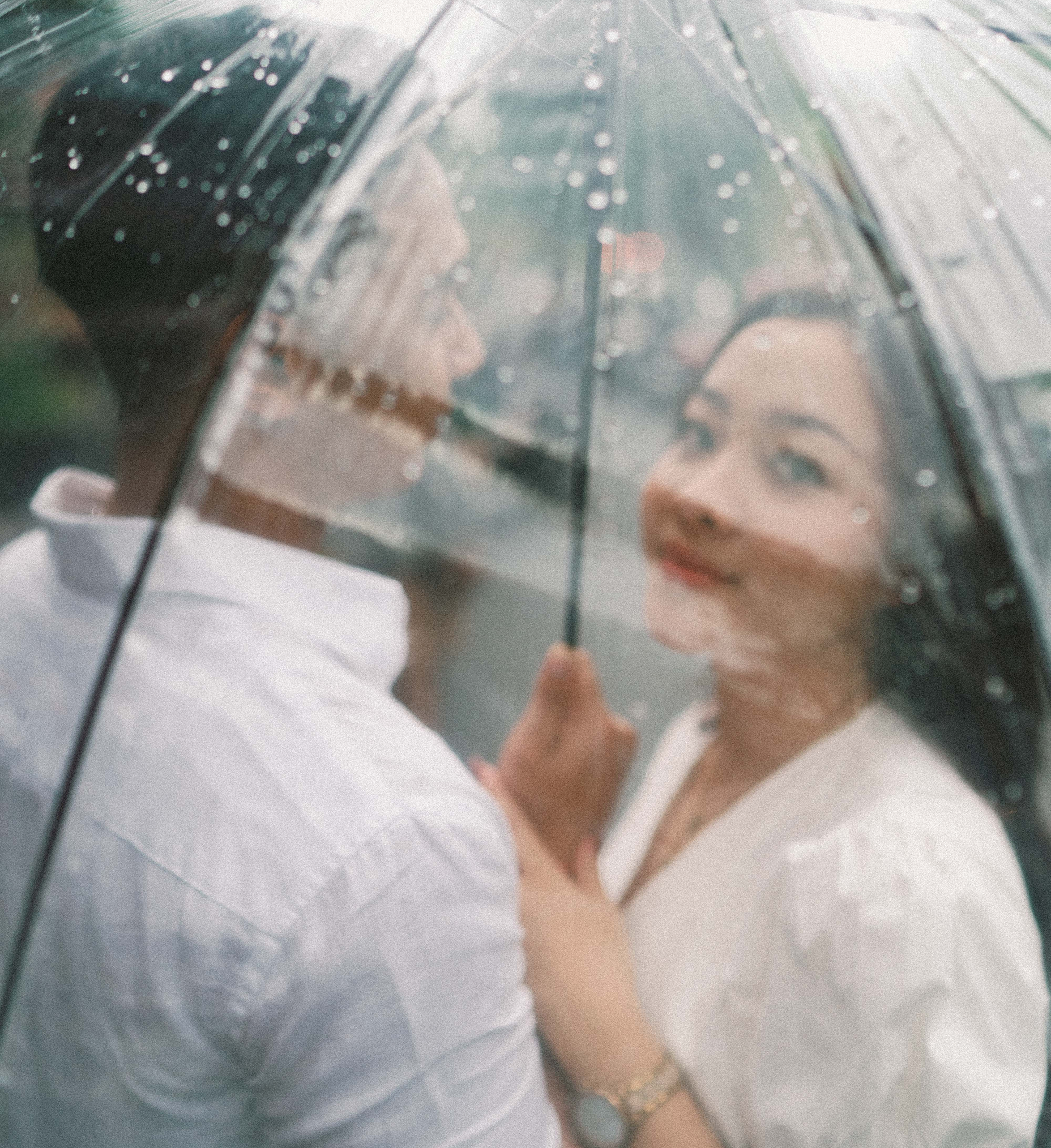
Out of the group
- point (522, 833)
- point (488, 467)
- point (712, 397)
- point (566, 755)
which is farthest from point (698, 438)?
point (522, 833)

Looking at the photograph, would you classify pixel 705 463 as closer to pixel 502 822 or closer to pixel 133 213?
pixel 502 822

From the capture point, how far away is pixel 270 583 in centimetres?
98

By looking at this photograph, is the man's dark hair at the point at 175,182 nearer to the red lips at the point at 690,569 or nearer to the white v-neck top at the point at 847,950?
the red lips at the point at 690,569

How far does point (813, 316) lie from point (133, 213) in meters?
0.80

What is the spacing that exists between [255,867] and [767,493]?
2.18ft

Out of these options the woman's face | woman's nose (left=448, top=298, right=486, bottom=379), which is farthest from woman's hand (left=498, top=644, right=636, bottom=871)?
woman's nose (left=448, top=298, right=486, bottom=379)

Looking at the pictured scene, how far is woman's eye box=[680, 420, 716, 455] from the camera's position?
969 mm

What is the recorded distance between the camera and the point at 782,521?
965 mm

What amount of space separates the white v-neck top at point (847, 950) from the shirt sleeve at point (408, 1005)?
157mm

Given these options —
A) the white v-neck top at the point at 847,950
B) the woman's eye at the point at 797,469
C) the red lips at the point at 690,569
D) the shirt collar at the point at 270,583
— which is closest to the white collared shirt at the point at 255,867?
the shirt collar at the point at 270,583

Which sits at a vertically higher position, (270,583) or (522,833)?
(270,583)

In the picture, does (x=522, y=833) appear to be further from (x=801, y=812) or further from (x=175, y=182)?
(x=175, y=182)

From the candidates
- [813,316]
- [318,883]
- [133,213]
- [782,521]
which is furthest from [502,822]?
[133,213]

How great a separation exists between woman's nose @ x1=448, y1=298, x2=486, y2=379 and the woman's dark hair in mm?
255
